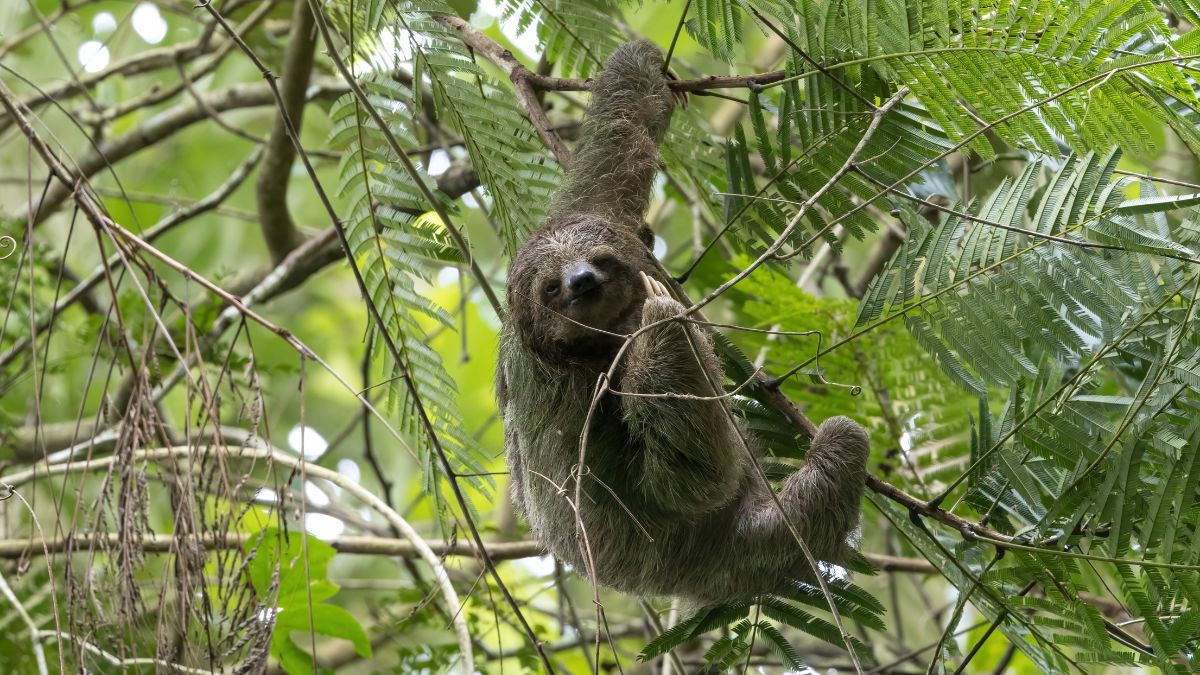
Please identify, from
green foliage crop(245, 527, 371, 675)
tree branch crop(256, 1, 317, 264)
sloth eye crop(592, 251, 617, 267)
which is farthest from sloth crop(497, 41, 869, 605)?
tree branch crop(256, 1, 317, 264)

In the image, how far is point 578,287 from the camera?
4.67m

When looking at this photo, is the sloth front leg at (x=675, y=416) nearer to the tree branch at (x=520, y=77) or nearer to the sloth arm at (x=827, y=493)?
the sloth arm at (x=827, y=493)

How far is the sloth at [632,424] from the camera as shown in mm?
4359

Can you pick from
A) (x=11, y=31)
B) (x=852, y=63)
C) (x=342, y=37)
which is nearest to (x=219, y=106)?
(x=11, y=31)

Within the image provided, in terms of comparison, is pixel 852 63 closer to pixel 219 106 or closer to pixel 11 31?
pixel 219 106

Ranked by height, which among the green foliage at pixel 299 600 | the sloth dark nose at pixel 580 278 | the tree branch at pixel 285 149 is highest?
the tree branch at pixel 285 149

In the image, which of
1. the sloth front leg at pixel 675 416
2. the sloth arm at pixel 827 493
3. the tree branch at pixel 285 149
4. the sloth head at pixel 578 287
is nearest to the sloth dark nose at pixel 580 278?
the sloth head at pixel 578 287

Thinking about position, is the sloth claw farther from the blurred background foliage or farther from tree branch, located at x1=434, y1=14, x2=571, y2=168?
tree branch, located at x1=434, y1=14, x2=571, y2=168

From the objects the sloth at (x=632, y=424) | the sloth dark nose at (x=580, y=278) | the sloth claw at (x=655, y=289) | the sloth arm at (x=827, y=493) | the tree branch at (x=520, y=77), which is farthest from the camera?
the tree branch at (x=520, y=77)

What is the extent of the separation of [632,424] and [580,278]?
670 mm

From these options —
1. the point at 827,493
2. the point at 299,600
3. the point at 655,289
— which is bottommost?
the point at 827,493

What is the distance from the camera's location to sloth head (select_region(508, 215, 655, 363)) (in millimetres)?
4738

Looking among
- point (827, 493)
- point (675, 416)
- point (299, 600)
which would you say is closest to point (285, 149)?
point (299, 600)

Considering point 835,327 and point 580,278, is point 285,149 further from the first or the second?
point 835,327
